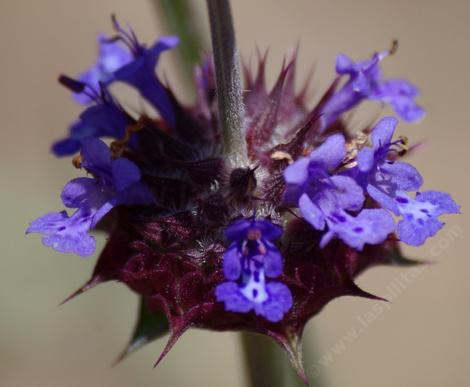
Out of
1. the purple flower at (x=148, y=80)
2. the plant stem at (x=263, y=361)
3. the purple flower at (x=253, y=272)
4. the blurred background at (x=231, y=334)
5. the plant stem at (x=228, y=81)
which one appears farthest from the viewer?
the blurred background at (x=231, y=334)

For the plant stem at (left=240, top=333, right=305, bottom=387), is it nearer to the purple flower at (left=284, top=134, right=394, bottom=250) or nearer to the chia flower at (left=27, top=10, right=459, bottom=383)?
the chia flower at (left=27, top=10, right=459, bottom=383)

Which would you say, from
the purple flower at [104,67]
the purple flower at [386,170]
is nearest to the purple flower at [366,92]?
the purple flower at [386,170]

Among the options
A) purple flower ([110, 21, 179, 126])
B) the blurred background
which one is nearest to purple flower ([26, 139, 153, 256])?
purple flower ([110, 21, 179, 126])

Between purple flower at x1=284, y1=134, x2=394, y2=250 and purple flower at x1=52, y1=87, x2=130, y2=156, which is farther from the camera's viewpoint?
purple flower at x1=52, y1=87, x2=130, y2=156

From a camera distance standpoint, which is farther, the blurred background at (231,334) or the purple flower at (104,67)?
the blurred background at (231,334)

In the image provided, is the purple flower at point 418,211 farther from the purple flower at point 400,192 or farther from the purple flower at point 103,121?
the purple flower at point 103,121

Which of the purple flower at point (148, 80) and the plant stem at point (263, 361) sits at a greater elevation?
the purple flower at point (148, 80)

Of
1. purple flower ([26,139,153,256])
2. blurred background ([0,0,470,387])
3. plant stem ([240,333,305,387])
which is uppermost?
purple flower ([26,139,153,256])
